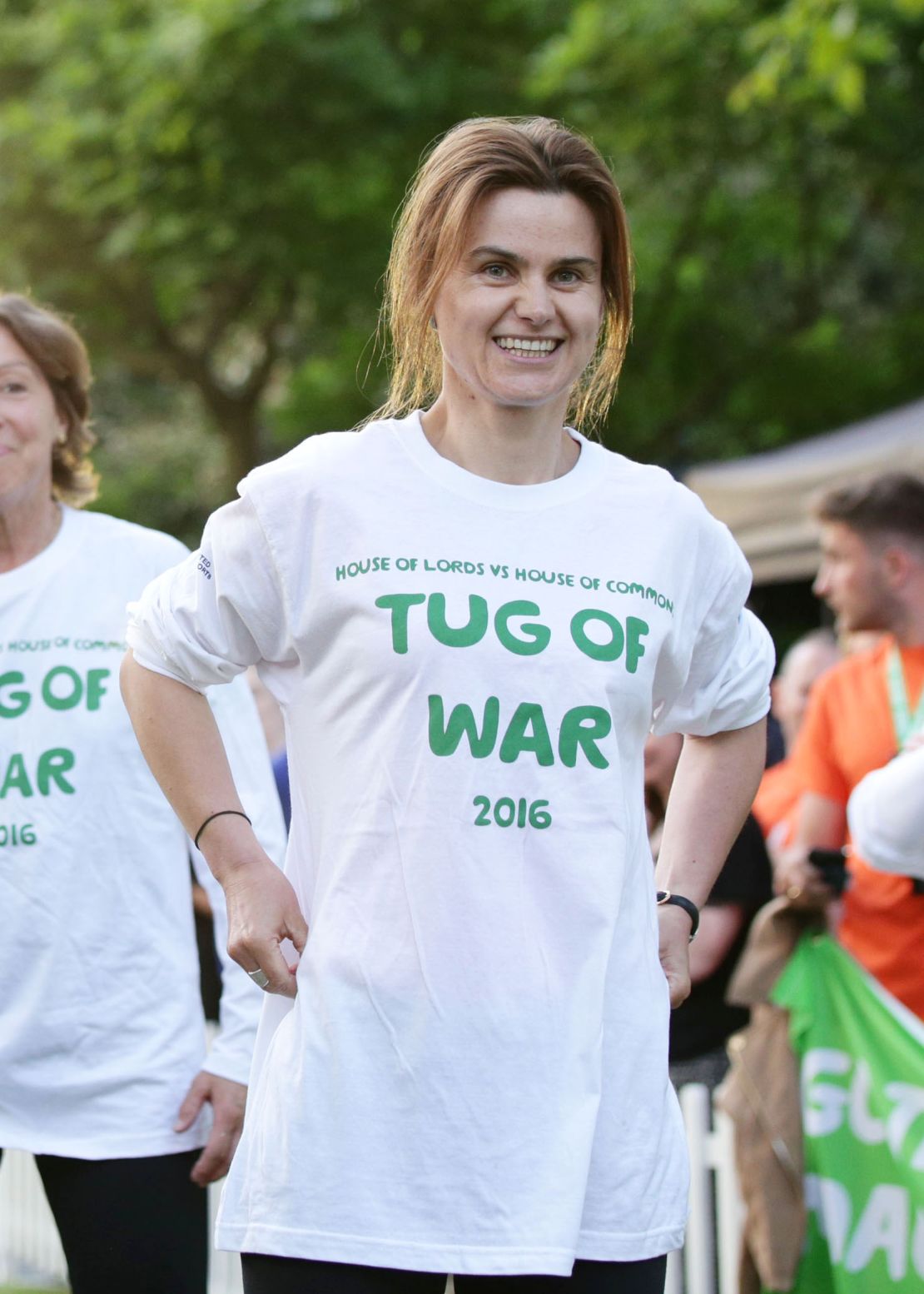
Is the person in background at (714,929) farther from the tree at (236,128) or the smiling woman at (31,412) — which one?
the tree at (236,128)

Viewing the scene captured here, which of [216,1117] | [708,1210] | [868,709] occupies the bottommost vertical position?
[708,1210]

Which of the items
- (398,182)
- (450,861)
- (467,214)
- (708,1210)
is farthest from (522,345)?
(398,182)

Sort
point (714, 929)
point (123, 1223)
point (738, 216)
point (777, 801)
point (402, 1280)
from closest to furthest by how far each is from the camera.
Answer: point (402, 1280) < point (123, 1223) < point (714, 929) < point (777, 801) < point (738, 216)

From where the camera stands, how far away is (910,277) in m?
16.4

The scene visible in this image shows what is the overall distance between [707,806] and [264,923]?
2.09 ft

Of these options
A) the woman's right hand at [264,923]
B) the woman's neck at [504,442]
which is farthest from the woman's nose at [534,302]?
the woman's right hand at [264,923]

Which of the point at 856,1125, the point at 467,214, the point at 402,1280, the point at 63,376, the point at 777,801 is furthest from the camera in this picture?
the point at 777,801

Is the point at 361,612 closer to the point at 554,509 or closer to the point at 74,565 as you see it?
the point at 554,509

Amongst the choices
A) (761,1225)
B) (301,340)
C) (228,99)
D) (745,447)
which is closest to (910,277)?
(745,447)

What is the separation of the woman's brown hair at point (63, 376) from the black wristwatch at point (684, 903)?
1529 millimetres

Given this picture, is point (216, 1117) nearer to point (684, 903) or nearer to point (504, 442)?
point (684, 903)

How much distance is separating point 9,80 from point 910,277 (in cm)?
824

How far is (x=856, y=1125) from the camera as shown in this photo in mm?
3830

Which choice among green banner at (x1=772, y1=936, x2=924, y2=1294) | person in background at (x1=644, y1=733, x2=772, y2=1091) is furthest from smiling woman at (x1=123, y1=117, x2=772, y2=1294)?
person in background at (x1=644, y1=733, x2=772, y2=1091)
